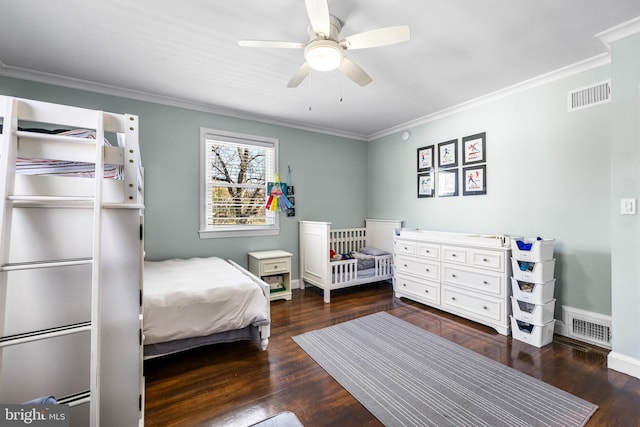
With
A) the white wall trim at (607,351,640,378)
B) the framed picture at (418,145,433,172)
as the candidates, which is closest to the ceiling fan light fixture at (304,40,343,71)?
the framed picture at (418,145,433,172)

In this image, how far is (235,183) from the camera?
3881 mm

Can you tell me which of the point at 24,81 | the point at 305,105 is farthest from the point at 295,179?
the point at 24,81

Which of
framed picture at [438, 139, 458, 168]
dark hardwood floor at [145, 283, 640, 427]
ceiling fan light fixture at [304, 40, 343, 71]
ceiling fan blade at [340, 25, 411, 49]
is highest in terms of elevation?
ceiling fan blade at [340, 25, 411, 49]

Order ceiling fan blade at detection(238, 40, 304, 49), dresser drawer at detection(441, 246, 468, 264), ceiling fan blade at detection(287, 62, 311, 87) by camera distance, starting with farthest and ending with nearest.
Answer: dresser drawer at detection(441, 246, 468, 264) < ceiling fan blade at detection(287, 62, 311, 87) < ceiling fan blade at detection(238, 40, 304, 49)

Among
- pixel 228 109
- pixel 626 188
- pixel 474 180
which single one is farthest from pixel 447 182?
pixel 228 109

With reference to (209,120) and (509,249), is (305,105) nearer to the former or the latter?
(209,120)

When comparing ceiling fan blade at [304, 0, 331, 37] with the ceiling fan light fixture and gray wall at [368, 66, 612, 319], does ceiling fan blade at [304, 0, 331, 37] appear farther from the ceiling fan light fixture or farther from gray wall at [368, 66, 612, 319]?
gray wall at [368, 66, 612, 319]

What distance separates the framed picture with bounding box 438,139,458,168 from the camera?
11.8 feet

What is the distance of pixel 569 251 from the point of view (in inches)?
104

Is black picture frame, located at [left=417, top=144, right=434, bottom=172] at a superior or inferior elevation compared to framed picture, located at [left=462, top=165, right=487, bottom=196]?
superior

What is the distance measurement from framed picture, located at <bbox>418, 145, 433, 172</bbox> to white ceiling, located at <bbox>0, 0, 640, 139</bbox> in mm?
709

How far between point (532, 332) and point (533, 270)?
552 millimetres

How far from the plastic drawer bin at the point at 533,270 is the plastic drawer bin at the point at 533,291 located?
0.15 ft

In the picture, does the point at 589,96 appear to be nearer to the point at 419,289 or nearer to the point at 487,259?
the point at 487,259
